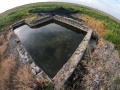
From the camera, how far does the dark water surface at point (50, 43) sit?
13.0m

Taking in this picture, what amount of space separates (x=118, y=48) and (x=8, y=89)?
871cm

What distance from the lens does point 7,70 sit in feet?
43.0

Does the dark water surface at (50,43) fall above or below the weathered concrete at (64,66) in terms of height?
below

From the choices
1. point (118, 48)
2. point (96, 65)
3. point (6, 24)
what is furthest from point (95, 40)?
point (6, 24)

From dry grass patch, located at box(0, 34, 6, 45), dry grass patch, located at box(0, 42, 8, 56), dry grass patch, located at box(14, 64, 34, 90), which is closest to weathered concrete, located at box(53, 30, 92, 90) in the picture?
dry grass patch, located at box(14, 64, 34, 90)

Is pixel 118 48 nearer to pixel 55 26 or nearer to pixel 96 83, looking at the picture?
pixel 96 83

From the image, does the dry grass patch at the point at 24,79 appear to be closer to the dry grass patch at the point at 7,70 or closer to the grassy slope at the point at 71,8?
the dry grass patch at the point at 7,70

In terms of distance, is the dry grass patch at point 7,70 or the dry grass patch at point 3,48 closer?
the dry grass patch at point 7,70

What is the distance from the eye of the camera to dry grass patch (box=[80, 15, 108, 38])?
1634cm

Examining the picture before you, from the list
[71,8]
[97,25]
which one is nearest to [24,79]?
[97,25]

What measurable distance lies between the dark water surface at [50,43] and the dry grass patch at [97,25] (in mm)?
1830

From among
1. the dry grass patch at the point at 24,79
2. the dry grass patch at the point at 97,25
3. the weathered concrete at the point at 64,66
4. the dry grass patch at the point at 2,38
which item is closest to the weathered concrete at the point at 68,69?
the weathered concrete at the point at 64,66

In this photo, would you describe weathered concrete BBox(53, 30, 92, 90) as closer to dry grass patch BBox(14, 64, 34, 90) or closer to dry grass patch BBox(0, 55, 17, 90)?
dry grass patch BBox(14, 64, 34, 90)

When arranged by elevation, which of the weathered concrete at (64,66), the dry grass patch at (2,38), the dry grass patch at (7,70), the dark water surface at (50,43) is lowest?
the dry grass patch at (2,38)
